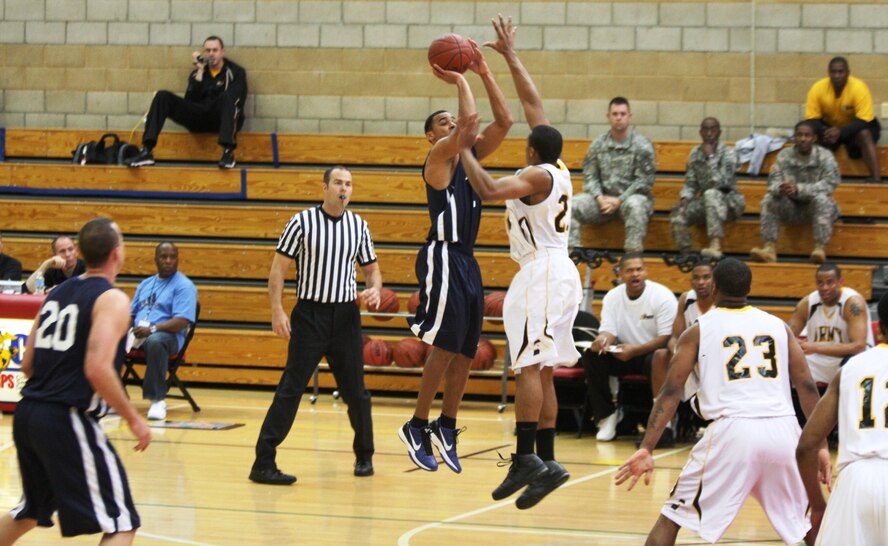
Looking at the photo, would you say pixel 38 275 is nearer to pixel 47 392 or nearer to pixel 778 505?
pixel 47 392

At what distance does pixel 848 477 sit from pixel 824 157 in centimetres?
824

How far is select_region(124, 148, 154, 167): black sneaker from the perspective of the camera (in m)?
13.7

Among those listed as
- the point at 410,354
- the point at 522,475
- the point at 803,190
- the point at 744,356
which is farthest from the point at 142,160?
the point at 744,356

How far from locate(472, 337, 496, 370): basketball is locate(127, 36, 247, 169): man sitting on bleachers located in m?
3.93

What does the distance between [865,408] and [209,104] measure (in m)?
10.7

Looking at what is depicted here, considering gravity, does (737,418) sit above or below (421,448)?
above

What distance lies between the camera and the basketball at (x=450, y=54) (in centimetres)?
609

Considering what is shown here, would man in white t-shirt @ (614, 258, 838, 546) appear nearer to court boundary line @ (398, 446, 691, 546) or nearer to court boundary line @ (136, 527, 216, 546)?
court boundary line @ (398, 446, 691, 546)

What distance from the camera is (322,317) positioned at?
317 inches

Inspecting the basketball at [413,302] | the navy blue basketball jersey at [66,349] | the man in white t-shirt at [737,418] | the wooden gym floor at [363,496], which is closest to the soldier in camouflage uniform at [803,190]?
the wooden gym floor at [363,496]

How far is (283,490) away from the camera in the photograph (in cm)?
767

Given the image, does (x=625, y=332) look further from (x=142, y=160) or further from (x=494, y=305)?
(x=142, y=160)

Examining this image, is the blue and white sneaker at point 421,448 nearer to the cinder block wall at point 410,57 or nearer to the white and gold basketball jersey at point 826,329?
the white and gold basketball jersey at point 826,329

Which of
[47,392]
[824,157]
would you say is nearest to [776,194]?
[824,157]
